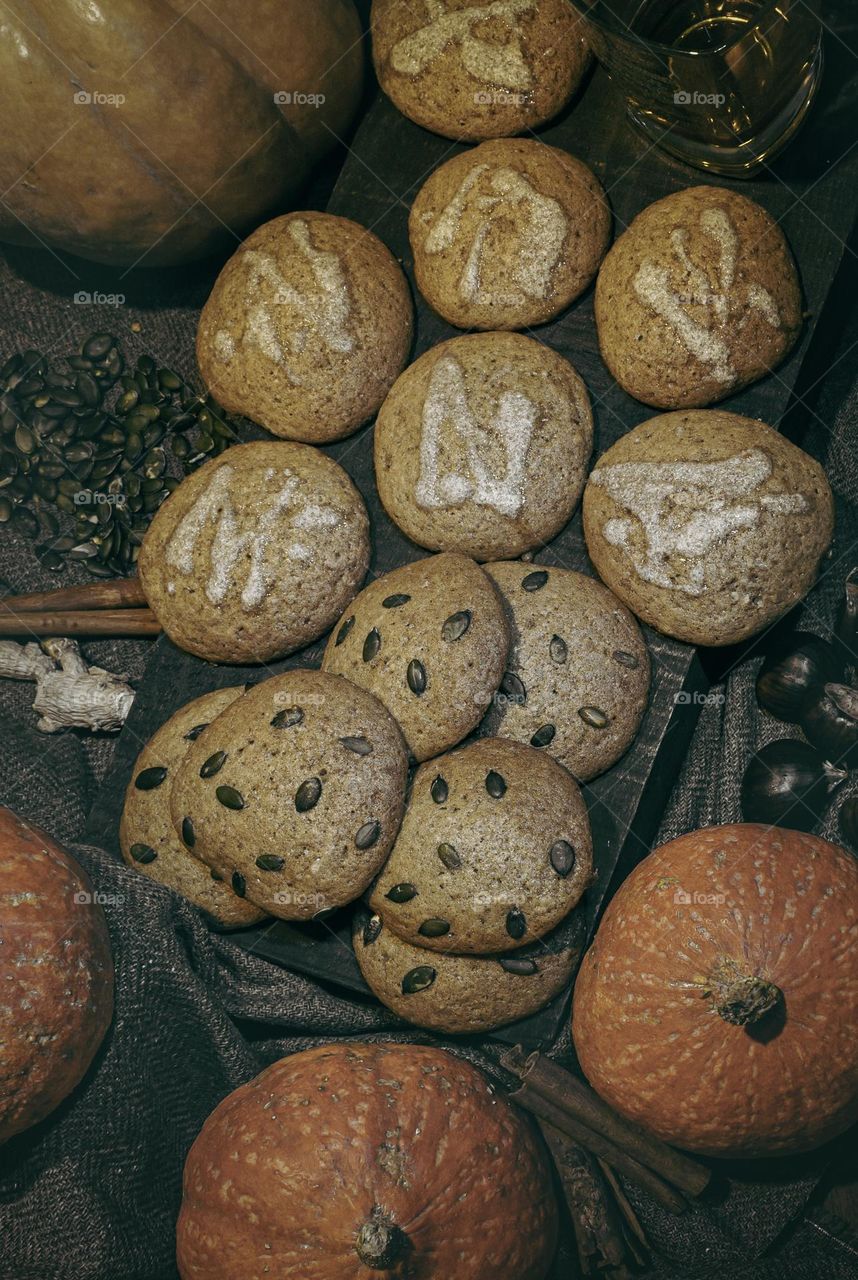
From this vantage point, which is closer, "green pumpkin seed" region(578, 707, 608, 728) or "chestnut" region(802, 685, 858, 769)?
"green pumpkin seed" region(578, 707, 608, 728)

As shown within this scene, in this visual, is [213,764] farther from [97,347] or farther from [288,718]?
[97,347]

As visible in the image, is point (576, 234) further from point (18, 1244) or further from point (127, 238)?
point (18, 1244)

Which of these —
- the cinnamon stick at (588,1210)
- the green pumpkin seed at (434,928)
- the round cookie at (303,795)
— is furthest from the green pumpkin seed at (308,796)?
the cinnamon stick at (588,1210)

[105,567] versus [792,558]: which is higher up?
[792,558]

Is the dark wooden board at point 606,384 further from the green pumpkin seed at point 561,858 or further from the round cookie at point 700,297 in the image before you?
the green pumpkin seed at point 561,858

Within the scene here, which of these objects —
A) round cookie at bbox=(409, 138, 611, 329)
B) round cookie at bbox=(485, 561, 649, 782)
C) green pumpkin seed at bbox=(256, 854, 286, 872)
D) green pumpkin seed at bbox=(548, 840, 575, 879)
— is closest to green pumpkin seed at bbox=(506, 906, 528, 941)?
green pumpkin seed at bbox=(548, 840, 575, 879)

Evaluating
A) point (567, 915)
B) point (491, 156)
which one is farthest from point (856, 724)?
point (491, 156)

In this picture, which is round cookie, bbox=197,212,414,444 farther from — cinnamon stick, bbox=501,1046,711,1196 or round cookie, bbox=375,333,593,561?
cinnamon stick, bbox=501,1046,711,1196
